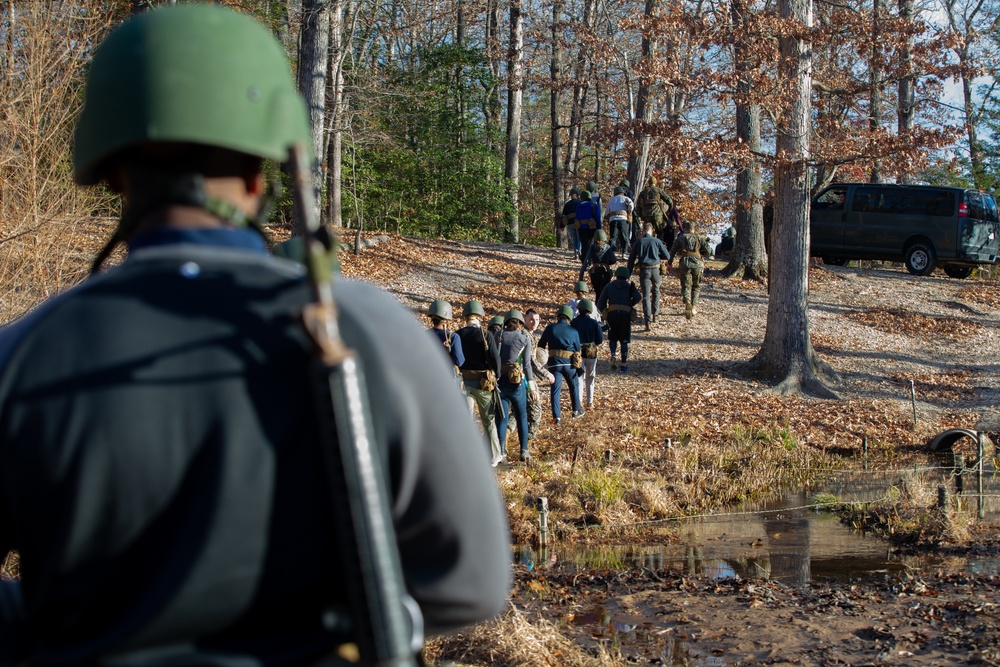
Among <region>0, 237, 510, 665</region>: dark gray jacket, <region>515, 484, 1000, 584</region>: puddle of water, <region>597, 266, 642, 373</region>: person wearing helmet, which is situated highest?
<region>0, 237, 510, 665</region>: dark gray jacket

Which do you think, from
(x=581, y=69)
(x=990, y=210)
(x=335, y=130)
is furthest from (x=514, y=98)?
(x=990, y=210)

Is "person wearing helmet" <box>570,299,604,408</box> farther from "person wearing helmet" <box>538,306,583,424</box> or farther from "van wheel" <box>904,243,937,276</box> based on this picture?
"van wheel" <box>904,243,937,276</box>

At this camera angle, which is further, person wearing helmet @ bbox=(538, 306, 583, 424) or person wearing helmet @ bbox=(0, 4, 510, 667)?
person wearing helmet @ bbox=(538, 306, 583, 424)

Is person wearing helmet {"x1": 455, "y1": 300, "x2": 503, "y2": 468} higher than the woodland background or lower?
lower

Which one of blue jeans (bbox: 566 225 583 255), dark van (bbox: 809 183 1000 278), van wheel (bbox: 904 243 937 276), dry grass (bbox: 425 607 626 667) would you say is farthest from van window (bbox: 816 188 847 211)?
dry grass (bbox: 425 607 626 667)

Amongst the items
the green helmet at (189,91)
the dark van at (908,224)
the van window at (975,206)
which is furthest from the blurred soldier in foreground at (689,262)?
the green helmet at (189,91)

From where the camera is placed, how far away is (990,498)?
11461mm

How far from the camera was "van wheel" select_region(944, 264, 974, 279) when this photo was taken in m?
25.3

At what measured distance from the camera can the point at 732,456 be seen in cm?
1335

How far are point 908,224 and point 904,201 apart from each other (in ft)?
1.76

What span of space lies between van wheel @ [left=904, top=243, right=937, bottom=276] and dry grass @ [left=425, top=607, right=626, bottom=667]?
20.4 m

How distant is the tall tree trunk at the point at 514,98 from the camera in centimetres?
2928

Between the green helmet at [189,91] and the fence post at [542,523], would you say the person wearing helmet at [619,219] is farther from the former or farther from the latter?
the green helmet at [189,91]

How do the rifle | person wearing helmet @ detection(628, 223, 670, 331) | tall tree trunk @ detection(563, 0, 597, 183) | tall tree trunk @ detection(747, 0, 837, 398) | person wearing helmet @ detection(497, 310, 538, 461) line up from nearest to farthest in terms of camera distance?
1. the rifle
2. person wearing helmet @ detection(497, 310, 538, 461)
3. tall tree trunk @ detection(747, 0, 837, 398)
4. person wearing helmet @ detection(628, 223, 670, 331)
5. tall tree trunk @ detection(563, 0, 597, 183)
